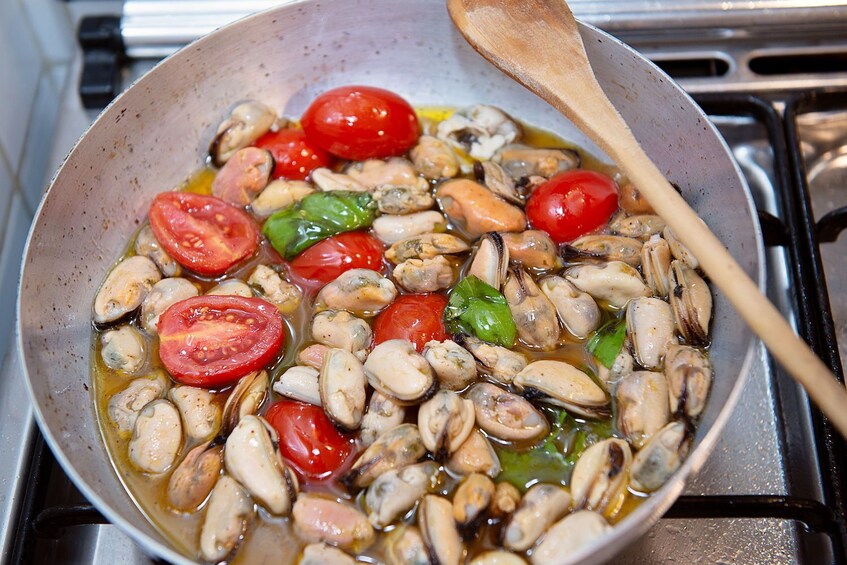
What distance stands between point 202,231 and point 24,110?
524mm

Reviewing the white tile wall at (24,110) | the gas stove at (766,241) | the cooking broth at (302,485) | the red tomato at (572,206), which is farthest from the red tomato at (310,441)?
the white tile wall at (24,110)

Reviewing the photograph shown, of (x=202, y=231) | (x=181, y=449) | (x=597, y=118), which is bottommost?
(x=181, y=449)

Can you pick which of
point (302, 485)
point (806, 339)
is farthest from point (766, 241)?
point (302, 485)

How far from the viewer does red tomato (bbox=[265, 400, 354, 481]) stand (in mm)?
887

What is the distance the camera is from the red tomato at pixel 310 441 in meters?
0.89

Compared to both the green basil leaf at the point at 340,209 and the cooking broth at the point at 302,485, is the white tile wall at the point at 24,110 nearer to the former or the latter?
the cooking broth at the point at 302,485

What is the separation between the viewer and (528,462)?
2.91ft

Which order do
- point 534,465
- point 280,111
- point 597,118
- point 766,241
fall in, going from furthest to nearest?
point 280,111 < point 766,241 < point 597,118 < point 534,465

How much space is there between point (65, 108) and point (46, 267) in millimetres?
471

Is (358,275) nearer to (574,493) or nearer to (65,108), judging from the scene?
(574,493)

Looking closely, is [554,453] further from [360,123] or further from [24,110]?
[24,110]

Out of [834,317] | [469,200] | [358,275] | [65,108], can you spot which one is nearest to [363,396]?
[358,275]

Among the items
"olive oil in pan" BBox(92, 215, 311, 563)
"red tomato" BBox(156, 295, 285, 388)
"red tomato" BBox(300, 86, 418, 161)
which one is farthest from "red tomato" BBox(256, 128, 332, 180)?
"red tomato" BBox(156, 295, 285, 388)

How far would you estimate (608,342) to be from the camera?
3.13 feet
